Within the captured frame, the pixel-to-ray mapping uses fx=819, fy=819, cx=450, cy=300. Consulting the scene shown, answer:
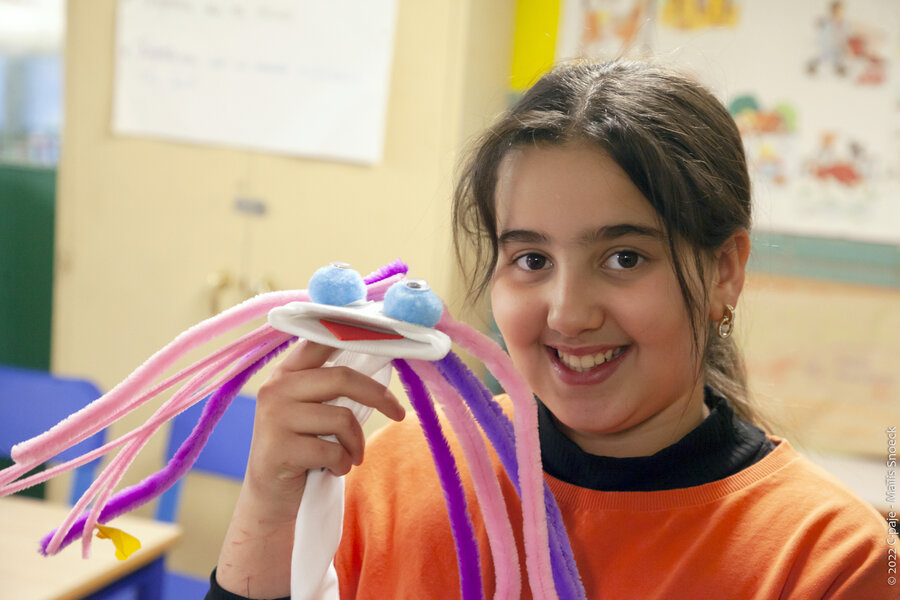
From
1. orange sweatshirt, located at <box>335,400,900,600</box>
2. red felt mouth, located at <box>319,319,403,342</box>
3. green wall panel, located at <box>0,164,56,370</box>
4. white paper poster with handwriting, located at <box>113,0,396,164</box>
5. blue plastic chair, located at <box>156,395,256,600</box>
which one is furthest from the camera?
green wall panel, located at <box>0,164,56,370</box>

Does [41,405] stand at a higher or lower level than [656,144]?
lower

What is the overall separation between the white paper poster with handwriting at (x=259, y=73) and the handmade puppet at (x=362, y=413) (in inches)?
55.2

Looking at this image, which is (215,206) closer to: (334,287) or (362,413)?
(362,413)

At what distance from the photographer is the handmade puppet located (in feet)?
1.77

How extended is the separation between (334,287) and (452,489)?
190mm

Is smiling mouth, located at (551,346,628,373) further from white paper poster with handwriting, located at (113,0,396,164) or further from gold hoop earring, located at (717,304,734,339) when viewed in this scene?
white paper poster with handwriting, located at (113,0,396,164)

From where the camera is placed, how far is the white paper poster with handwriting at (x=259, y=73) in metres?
1.96

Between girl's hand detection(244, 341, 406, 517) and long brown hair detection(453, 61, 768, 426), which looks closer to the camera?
girl's hand detection(244, 341, 406, 517)

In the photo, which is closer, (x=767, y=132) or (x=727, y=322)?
(x=727, y=322)

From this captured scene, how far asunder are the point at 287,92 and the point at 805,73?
4.09ft

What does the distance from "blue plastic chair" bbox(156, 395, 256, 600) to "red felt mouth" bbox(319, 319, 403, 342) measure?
4.45ft

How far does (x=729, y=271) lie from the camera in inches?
32.9

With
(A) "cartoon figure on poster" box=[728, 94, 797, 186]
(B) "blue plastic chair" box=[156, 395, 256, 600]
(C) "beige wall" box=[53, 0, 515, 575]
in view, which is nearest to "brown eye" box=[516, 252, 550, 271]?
(C) "beige wall" box=[53, 0, 515, 575]

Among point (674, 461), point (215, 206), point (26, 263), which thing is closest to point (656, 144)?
point (674, 461)
